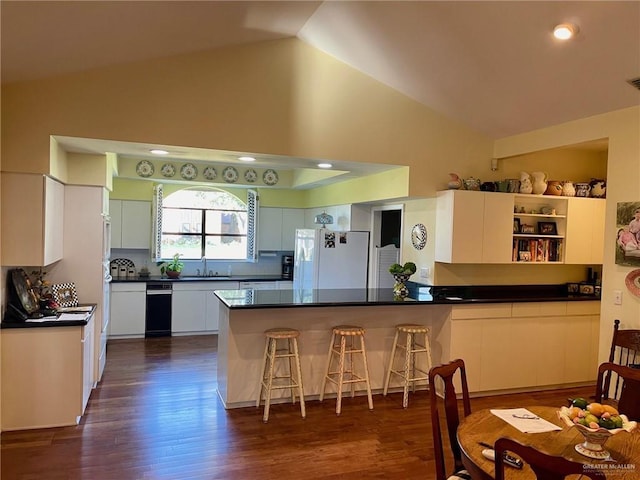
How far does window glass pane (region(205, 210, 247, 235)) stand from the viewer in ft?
24.0

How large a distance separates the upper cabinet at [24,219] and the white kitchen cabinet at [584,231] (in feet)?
16.2

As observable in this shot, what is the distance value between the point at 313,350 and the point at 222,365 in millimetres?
831

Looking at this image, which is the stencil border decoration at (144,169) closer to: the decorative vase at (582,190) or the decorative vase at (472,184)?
the decorative vase at (472,184)

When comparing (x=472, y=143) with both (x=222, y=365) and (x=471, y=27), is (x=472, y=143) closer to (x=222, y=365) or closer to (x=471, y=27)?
(x=471, y=27)

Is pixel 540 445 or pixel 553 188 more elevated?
pixel 553 188

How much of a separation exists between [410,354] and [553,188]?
2.41m

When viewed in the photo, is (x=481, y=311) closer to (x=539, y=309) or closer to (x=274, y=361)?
(x=539, y=309)

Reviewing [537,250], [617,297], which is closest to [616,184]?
[617,297]

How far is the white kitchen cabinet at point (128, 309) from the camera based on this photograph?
20.0ft

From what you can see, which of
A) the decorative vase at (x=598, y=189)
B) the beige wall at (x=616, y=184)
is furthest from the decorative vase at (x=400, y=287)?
the decorative vase at (x=598, y=189)

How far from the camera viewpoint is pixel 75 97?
3510 mm

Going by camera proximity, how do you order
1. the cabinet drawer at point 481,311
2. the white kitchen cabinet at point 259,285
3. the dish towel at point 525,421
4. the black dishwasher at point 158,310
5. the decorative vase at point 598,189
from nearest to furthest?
the dish towel at point 525,421, the cabinet drawer at point 481,311, the decorative vase at point 598,189, the black dishwasher at point 158,310, the white kitchen cabinet at point 259,285

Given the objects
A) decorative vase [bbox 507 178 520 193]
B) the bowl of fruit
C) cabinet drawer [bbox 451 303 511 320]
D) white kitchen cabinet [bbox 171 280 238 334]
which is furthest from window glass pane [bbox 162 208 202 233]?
the bowl of fruit

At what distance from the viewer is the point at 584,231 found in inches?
194
